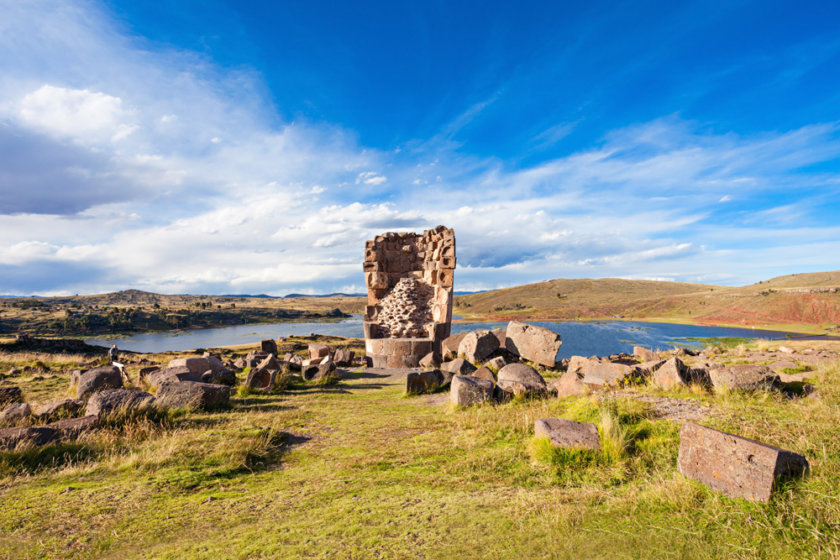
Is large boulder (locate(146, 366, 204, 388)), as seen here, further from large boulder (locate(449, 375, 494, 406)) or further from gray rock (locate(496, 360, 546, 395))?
gray rock (locate(496, 360, 546, 395))

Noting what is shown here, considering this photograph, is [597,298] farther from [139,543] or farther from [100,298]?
[100,298]

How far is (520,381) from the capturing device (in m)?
8.73

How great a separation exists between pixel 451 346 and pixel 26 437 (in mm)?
13206

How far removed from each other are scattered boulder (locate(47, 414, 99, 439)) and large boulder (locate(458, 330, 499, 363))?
11125 millimetres

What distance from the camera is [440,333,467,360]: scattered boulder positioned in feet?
53.4

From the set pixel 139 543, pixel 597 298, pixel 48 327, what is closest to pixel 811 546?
pixel 139 543

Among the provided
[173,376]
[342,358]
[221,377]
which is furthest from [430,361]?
[173,376]

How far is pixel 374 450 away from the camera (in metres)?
5.63

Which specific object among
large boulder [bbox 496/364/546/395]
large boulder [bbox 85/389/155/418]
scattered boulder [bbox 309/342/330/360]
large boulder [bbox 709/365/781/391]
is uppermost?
large boulder [bbox 709/365/781/391]

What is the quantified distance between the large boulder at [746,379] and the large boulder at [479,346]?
27.5ft

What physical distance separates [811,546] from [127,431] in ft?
25.7

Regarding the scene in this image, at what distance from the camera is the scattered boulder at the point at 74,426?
224 inches

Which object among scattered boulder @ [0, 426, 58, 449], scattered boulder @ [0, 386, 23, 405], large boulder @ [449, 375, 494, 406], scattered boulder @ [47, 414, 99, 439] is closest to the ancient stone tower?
large boulder @ [449, 375, 494, 406]

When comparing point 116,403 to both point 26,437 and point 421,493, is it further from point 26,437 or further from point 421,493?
point 421,493
